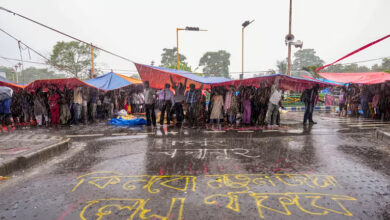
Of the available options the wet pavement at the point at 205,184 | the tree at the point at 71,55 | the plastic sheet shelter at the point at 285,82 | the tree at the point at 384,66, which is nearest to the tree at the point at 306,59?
the tree at the point at 384,66

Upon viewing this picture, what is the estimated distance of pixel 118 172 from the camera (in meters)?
3.71

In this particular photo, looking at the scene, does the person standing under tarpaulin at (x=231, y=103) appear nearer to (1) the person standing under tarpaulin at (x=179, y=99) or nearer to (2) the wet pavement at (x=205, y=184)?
(1) the person standing under tarpaulin at (x=179, y=99)

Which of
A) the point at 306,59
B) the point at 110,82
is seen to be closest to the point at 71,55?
the point at 110,82

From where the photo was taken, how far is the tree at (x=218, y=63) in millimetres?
63938

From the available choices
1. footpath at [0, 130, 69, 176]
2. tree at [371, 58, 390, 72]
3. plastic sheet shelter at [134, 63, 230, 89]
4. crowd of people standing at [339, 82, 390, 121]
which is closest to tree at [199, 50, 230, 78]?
tree at [371, 58, 390, 72]

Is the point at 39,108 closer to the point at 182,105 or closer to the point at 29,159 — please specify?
the point at 182,105

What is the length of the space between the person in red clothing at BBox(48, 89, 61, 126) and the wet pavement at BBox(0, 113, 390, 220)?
5.60 meters

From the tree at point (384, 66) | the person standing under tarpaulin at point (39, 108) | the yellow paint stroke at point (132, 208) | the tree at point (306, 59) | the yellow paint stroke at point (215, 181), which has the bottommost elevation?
the yellow paint stroke at point (132, 208)

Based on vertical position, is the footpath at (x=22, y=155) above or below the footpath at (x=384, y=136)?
below

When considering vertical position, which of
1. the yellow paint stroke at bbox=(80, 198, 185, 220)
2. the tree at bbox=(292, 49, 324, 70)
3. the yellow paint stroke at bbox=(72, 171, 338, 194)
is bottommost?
the yellow paint stroke at bbox=(80, 198, 185, 220)

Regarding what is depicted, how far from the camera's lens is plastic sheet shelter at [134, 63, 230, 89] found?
9242 millimetres

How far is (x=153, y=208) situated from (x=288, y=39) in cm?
1716

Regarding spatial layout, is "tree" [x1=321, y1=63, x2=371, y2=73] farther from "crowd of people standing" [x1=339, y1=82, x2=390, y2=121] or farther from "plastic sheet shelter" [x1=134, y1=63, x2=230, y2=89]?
"plastic sheet shelter" [x1=134, y1=63, x2=230, y2=89]

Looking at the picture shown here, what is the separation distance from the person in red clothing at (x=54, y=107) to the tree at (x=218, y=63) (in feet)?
180
